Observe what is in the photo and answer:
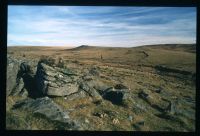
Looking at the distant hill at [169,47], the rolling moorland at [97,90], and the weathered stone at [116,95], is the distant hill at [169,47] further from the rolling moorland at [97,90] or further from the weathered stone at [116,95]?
the weathered stone at [116,95]

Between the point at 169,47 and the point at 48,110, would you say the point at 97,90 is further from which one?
the point at 169,47

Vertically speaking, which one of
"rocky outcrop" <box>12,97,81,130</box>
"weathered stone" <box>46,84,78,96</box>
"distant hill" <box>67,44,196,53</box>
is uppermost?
"distant hill" <box>67,44,196,53</box>

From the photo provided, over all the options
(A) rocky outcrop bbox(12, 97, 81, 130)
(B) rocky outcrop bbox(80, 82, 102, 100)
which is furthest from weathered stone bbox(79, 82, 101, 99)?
(A) rocky outcrop bbox(12, 97, 81, 130)

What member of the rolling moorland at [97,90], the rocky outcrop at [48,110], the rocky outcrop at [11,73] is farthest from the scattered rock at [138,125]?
the rocky outcrop at [11,73]

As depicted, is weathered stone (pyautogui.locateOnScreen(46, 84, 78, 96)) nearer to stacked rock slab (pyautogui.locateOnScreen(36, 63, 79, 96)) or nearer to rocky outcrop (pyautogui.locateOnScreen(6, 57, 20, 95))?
stacked rock slab (pyautogui.locateOnScreen(36, 63, 79, 96))

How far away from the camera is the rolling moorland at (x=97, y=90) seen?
11.0m

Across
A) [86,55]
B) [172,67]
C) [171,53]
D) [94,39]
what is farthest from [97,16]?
[172,67]

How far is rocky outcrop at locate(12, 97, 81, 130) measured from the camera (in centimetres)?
1070

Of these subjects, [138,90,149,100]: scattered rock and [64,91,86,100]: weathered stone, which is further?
[138,90,149,100]: scattered rock

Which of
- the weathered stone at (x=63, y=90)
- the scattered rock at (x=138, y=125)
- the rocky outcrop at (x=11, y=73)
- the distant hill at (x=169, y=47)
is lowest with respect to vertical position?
the scattered rock at (x=138, y=125)

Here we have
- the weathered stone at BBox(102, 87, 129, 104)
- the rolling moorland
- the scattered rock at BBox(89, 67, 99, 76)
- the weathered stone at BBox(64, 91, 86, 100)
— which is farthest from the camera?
the scattered rock at BBox(89, 67, 99, 76)

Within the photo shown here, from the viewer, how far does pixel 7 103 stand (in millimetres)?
11148

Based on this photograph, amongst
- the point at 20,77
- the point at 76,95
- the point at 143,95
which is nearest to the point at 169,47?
the point at 143,95
